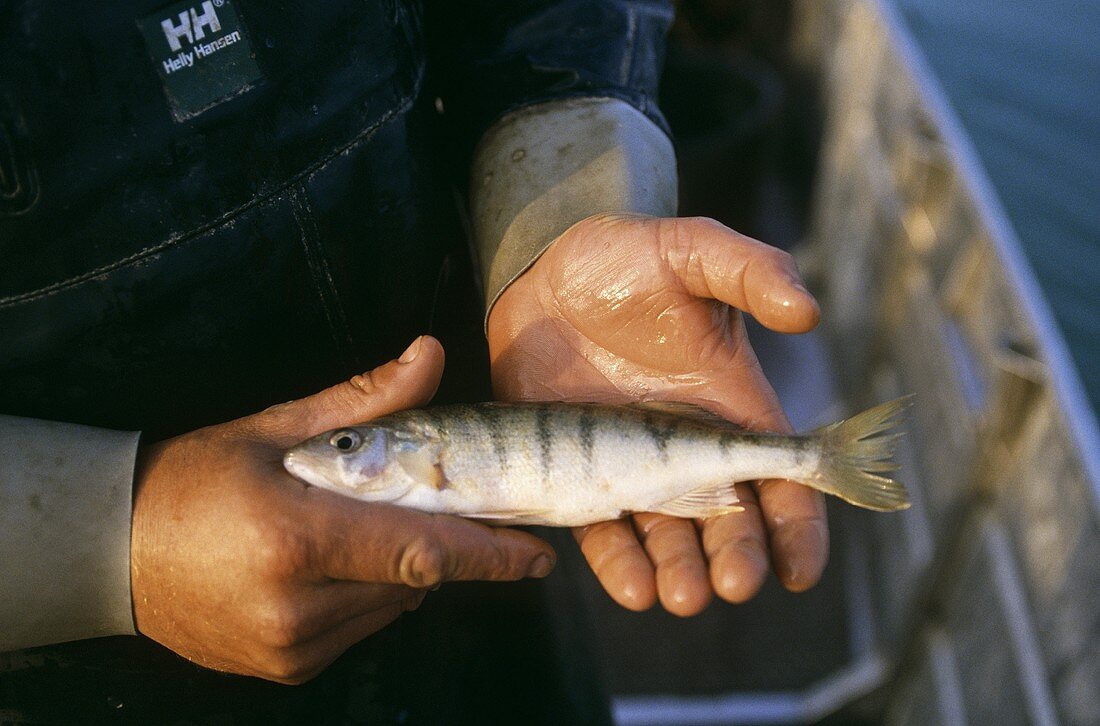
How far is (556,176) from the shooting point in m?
2.62

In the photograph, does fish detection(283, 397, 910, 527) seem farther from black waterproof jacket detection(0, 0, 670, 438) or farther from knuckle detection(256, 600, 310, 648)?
knuckle detection(256, 600, 310, 648)

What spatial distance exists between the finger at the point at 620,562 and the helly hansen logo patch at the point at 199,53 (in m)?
1.48

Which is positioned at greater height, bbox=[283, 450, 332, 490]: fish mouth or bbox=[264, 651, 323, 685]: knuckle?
bbox=[283, 450, 332, 490]: fish mouth

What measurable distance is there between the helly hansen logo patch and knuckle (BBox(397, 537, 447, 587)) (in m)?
1.08

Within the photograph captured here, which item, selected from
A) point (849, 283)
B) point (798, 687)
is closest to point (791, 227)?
point (849, 283)

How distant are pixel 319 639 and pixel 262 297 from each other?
824mm

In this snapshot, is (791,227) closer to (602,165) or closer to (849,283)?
(849,283)

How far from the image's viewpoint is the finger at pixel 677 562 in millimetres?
2082

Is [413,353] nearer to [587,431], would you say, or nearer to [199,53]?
[587,431]

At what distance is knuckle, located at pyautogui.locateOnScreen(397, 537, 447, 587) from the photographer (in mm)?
1947

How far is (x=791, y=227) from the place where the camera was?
8.24 m

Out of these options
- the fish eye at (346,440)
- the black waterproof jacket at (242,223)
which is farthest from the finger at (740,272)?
the fish eye at (346,440)

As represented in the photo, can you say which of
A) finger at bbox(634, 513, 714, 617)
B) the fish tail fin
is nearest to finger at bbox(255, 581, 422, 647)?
finger at bbox(634, 513, 714, 617)

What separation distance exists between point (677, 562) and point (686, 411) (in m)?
0.56
